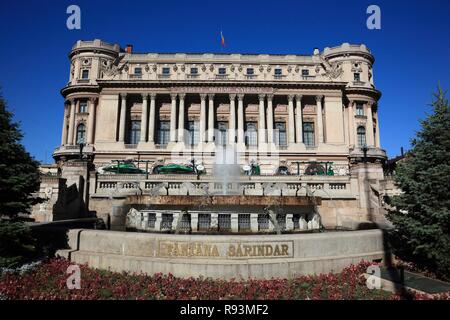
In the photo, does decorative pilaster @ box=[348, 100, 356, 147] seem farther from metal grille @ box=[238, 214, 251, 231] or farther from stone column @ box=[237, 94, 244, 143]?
metal grille @ box=[238, 214, 251, 231]

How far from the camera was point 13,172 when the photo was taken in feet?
32.6

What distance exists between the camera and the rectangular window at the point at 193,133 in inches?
1996

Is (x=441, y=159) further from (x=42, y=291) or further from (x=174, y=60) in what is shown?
(x=174, y=60)

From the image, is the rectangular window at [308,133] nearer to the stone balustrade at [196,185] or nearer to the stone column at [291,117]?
the stone column at [291,117]

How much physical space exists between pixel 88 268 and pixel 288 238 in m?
5.96

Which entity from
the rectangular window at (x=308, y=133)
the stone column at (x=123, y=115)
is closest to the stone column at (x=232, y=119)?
the rectangular window at (x=308, y=133)

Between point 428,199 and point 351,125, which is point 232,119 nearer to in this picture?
point 351,125

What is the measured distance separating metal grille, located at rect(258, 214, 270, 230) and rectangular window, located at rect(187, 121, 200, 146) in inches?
1528

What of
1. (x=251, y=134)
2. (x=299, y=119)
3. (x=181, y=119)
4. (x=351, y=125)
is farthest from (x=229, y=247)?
(x=351, y=125)

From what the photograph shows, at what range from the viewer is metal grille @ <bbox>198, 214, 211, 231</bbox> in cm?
1214

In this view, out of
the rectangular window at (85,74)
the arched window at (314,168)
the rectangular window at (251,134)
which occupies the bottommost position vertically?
the arched window at (314,168)

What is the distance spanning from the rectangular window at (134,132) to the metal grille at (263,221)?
4267 cm

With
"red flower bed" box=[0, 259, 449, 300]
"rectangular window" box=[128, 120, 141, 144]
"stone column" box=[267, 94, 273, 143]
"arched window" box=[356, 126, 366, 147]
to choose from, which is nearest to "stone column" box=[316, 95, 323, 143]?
"stone column" box=[267, 94, 273, 143]
